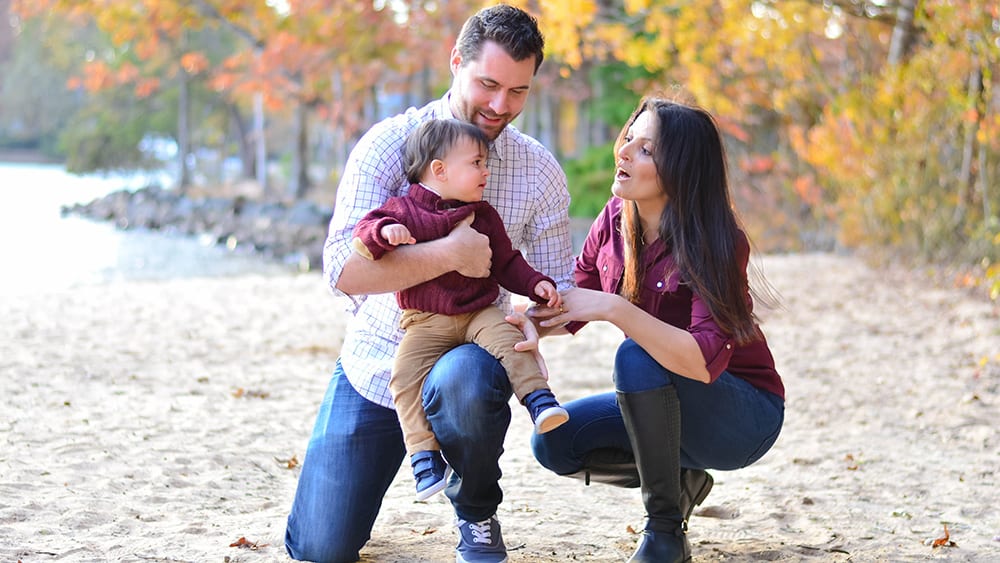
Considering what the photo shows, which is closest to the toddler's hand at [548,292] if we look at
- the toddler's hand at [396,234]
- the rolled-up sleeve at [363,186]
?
the toddler's hand at [396,234]

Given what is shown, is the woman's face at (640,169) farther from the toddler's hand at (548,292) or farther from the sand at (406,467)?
the sand at (406,467)

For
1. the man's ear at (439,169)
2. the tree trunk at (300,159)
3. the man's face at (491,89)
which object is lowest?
the tree trunk at (300,159)

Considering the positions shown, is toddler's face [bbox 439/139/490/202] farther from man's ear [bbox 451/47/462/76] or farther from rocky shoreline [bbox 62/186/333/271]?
rocky shoreline [bbox 62/186/333/271]

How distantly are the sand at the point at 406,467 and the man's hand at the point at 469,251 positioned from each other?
88 centimetres

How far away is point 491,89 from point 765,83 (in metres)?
10.8

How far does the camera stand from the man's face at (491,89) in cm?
308

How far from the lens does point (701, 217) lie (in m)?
2.99

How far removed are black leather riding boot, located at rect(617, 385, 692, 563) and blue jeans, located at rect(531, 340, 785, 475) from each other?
4 centimetres

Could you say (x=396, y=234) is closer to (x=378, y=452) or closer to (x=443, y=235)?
(x=443, y=235)

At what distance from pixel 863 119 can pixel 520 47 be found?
8183 millimetres

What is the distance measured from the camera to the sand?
3.42m

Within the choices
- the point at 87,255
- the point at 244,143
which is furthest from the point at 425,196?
the point at 244,143

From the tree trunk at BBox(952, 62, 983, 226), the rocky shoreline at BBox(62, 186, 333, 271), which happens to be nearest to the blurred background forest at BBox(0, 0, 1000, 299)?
the tree trunk at BBox(952, 62, 983, 226)

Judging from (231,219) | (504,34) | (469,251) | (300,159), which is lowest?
(231,219)
